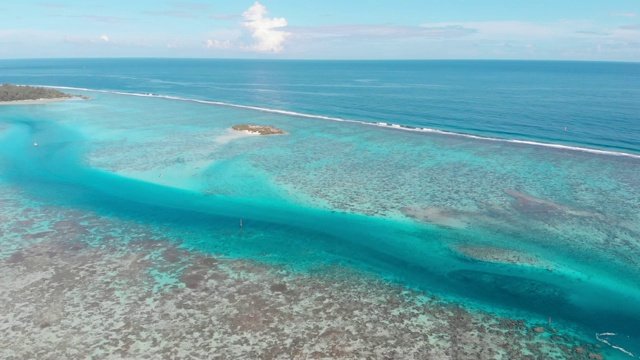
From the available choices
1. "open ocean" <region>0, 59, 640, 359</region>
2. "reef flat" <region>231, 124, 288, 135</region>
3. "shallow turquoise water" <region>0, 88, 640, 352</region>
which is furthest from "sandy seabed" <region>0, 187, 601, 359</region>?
"reef flat" <region>231, 124, 288, 135</region>

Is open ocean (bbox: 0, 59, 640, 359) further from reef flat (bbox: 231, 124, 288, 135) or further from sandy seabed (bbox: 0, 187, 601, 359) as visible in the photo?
reef flat (bbox: 231, 124, 288, 135)

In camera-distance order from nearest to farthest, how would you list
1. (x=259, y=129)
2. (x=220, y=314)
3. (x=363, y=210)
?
(x=220, y=314)
(x=363, y=210)
(x=259, y=129)

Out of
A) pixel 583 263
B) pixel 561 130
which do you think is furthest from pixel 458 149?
pixel 583 263

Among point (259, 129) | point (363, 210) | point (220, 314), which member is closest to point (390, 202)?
point (363, 210)

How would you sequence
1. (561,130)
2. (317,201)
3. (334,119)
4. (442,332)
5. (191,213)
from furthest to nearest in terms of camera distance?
(334,119) < (561,130) < (317,201) < (191,213) < (442,332)

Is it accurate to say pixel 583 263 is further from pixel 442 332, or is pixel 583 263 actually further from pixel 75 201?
pixel 75 201

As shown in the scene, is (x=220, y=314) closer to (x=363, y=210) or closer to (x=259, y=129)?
(x=363, y=210)
